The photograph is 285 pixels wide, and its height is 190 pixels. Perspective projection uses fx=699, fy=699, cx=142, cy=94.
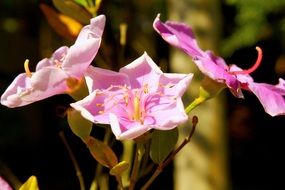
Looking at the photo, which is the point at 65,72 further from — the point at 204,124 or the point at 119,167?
the point at 204,124

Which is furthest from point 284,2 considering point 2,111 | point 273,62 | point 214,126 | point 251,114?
point 2,111

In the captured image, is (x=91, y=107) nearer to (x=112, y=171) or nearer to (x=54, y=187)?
(x=112, y=171)

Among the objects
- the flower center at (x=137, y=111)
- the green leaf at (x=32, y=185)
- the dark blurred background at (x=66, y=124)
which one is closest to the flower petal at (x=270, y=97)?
the flower center at (x=137, y=111)

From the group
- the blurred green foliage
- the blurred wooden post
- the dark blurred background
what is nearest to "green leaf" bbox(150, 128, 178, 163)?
the blurred wooden post

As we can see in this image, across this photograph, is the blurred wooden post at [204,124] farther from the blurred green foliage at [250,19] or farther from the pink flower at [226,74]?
the pink flower at [226,74]

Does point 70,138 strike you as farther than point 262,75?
Yes

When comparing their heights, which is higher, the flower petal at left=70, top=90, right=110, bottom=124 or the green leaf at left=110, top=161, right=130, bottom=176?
the flower petal at left=70, top=90, right=110, bottom=124

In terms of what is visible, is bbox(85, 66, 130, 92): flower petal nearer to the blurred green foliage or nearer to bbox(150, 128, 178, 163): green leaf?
bbox(150, 128, 178, 163): green leaf
